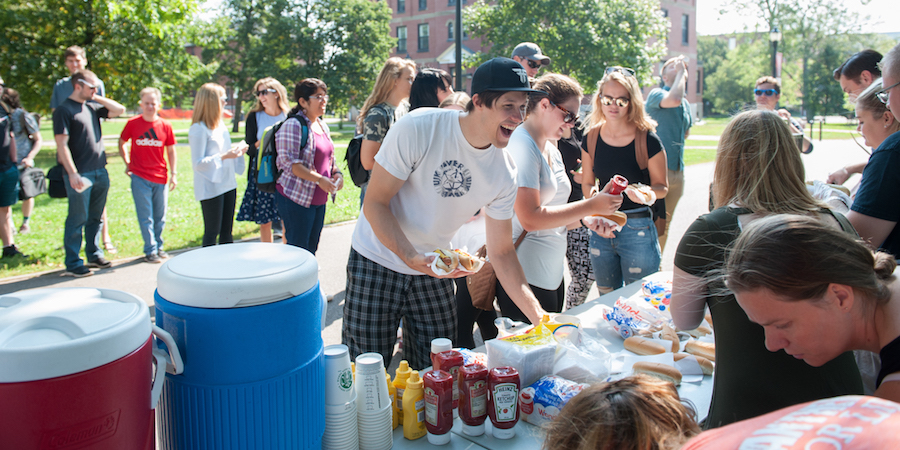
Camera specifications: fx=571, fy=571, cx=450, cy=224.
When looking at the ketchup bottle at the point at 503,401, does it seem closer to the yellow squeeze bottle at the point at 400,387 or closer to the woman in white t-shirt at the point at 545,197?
the yellow squeeze bottle at the point at 400,387

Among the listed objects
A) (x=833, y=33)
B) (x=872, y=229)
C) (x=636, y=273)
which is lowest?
(x=636, y=273)

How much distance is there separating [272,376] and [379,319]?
4.32 ft

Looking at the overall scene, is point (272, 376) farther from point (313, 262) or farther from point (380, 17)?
point (380, 17)

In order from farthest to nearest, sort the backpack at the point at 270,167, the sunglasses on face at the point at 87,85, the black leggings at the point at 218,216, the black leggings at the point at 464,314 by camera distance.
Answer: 1. the black leggings at the point at 218,216
2. the sunglasses on face at the point at 87,85
3. the backpack at the point at 270,167
4. the black leggings at the point at 464,314

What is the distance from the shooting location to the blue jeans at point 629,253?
3789 millimetres

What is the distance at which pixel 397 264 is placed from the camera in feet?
8.59

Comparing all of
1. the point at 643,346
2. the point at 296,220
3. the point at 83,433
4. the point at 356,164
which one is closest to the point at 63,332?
the point at 83,433

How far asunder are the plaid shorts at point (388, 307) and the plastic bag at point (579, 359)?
0.71m

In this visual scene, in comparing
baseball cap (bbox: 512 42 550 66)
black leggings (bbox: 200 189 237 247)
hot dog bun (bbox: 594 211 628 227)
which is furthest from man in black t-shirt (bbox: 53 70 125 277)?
hot dog bun (bbox: 594 211 628 227)

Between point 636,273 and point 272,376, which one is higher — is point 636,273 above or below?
below

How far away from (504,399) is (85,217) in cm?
590

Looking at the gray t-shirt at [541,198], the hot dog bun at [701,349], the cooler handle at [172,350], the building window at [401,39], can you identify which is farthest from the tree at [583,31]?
the cooler handle at [172,350]

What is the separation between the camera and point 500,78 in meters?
2.40

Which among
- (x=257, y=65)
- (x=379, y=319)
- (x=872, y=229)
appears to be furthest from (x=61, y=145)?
(x=257, y=65)
